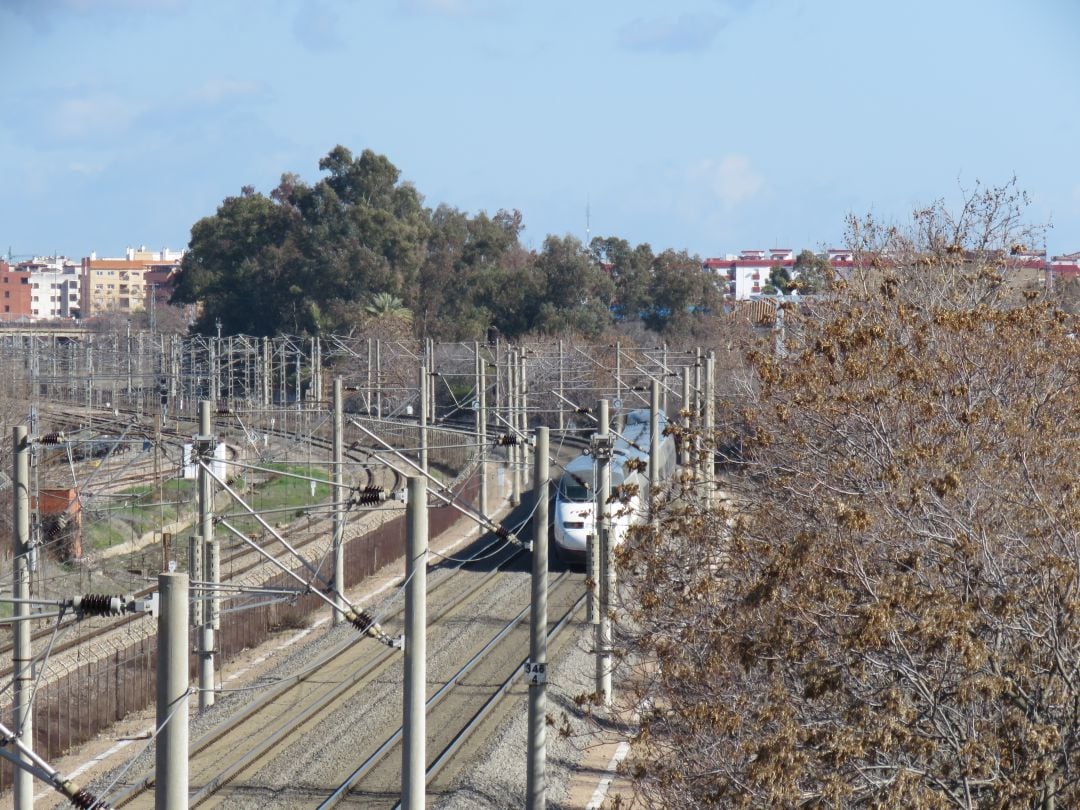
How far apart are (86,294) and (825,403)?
147549 mm

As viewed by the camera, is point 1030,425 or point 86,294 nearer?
point 1030,425

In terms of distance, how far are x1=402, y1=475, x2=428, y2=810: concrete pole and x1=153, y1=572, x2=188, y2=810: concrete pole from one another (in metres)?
2.94

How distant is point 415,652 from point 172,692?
3.06m

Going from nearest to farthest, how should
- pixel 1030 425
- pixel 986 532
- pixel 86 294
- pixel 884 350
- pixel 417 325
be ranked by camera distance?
pixel 986 532 < pixel 1030 425 < pixel 884 350 < pixel 417 325 < pixel 86 294

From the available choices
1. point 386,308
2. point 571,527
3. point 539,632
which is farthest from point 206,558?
point 386,308

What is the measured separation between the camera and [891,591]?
859 cm

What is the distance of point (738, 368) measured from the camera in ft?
147

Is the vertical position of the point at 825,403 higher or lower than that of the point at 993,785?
higher

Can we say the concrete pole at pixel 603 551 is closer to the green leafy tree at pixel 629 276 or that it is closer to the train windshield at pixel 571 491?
the train windshield at pixel 571 491

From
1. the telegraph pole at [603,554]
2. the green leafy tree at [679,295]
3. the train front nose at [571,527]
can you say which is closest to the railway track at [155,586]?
the telegraph pole at [603,554]

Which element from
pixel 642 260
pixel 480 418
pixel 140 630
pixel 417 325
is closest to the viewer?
pixel 140 630

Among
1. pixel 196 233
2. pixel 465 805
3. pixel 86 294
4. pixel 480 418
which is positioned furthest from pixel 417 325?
pixel 86 294

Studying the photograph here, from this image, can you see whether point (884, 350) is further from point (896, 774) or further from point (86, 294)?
point (86, 294)

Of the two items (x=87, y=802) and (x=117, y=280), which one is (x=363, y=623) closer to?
(x=87, y=802)
